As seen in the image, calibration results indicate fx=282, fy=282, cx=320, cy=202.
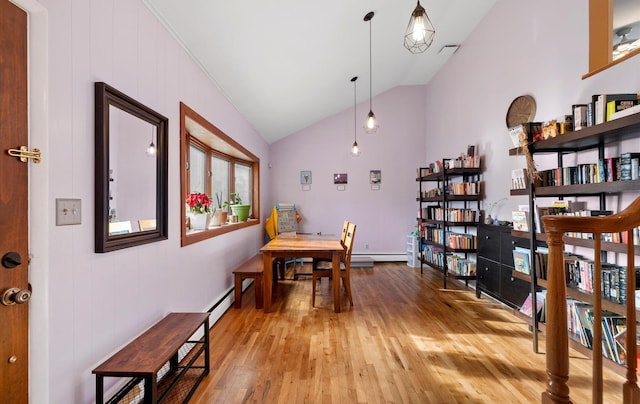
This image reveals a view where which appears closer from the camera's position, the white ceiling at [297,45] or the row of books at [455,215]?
the white ceiling at [297,45]

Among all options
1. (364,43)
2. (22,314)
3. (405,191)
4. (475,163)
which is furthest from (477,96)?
(22,314)

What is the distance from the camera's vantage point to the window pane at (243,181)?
197 inches

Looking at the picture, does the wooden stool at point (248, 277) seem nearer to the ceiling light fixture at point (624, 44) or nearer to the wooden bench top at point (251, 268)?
the wooden bench top at point (251, 268)

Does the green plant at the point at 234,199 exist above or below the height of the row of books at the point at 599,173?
below

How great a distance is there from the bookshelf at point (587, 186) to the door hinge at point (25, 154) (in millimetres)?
2964

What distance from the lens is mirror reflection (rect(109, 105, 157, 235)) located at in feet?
5.47


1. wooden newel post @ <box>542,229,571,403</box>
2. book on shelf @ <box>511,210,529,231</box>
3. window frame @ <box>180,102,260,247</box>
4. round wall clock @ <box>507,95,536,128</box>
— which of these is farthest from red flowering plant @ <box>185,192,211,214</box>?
round wall clock @ <box>507,95,536,128</box>

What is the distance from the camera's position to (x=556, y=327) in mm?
1000

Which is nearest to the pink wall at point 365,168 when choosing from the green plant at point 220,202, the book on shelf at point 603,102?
the green plant at point 220,202

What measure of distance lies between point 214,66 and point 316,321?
9.29 feet

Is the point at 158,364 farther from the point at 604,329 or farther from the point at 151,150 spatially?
the point at 604,329

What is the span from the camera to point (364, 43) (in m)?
3.71

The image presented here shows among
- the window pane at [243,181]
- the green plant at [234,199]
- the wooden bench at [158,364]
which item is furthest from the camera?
the window pane at [243,181]

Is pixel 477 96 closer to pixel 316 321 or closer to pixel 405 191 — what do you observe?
pixel 405 191
